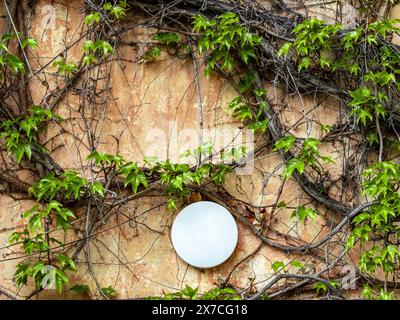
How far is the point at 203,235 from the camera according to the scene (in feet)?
10.3

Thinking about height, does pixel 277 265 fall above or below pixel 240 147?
below

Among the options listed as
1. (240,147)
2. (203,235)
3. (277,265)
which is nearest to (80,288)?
(203,235)

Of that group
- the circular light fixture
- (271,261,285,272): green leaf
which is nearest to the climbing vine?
(271,261,285,272): green leaf

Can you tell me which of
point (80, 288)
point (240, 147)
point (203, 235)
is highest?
point (240, 147)

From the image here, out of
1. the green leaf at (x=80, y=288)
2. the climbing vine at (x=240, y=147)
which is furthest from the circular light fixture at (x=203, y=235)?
the green leaf at (x=80, y=288)

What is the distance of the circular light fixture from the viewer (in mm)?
3143

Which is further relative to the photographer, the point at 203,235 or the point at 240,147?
the point at 240,147

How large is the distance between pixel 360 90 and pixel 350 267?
985 mm

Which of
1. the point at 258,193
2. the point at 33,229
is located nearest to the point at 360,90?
the point at 258,193

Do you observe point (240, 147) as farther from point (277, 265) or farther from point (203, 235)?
point (277, 265)

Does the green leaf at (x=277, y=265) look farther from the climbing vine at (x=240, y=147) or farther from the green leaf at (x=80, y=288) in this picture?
the green leaf at (x=80, y=288)

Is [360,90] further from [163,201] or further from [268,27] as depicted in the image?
[163,201]

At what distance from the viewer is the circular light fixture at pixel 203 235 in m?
3.14

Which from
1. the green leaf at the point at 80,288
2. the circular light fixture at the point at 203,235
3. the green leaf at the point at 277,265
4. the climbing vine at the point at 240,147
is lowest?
the green leaf at the point at 80,288
